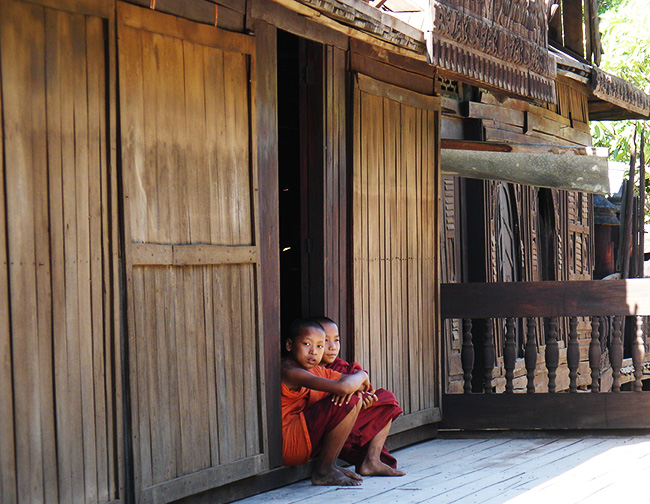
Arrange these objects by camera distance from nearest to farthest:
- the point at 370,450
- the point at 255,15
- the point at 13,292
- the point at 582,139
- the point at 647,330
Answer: the point at 13,292
the point at 255,15
the point at 370,450
the point at 582,139
the point at 647,330

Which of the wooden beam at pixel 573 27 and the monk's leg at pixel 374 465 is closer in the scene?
the monk's leg at pixel 374 465

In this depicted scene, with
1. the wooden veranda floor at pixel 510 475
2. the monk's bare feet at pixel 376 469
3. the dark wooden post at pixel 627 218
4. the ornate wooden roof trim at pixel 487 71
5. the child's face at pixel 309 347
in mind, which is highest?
the ornate wooden roof trim at pixel 487 71

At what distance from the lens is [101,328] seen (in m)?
4.48

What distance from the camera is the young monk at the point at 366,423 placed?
600cm


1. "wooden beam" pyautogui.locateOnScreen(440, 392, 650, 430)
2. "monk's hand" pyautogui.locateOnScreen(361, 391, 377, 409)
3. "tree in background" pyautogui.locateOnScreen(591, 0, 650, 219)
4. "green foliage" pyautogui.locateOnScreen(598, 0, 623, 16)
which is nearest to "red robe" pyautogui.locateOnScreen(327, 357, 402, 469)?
"monk's hand" pyautogui.locateOnScreen(361, 391, 377, 409)

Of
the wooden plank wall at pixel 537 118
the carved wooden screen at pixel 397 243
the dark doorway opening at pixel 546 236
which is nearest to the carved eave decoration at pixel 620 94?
the wooden plank wall at pixel 537 118

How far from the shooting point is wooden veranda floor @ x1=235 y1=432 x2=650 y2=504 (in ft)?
17.7

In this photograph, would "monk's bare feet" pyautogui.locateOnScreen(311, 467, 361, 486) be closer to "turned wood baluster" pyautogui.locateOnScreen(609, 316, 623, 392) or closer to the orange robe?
the orange robe

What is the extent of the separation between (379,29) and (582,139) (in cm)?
689

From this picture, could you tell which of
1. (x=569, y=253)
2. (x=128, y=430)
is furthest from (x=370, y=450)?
(x=569, y=253)

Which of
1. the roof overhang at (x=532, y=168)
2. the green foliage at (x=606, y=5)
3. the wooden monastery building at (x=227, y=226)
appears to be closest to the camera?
the wooden monastery building at (x=227, y=226)

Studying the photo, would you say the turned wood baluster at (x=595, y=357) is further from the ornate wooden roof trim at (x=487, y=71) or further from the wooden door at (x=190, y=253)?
the wooden door at (x=190, y=253)

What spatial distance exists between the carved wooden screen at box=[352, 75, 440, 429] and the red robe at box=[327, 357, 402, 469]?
1.39ft

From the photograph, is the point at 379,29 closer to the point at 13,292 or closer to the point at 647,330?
the point at 13,292
